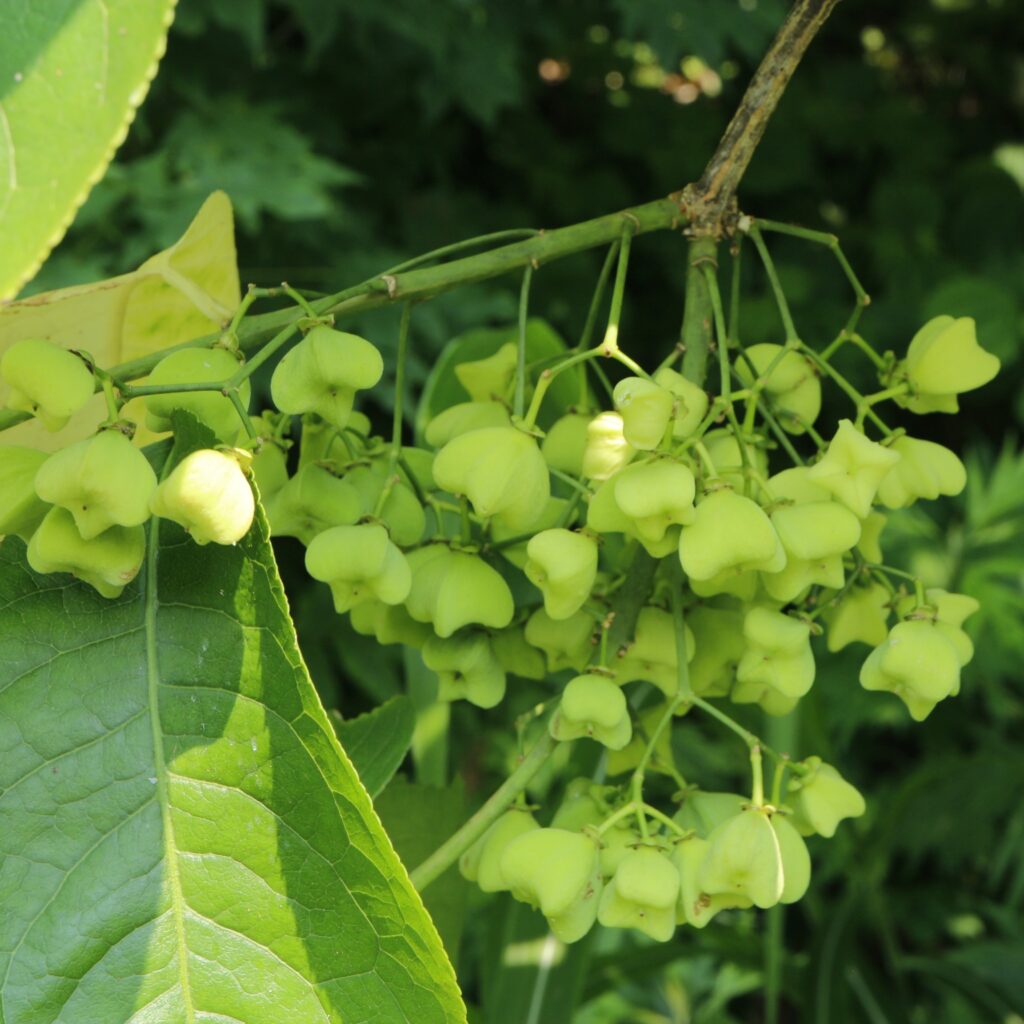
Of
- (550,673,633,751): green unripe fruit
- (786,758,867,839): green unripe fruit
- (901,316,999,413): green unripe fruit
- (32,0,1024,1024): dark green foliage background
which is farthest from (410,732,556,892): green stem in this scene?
(32,0,1024,1024): dark green foliage background

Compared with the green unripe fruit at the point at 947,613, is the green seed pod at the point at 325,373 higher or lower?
higher

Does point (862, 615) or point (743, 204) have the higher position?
point (862, 615)

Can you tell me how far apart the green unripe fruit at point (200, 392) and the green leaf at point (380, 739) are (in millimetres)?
201

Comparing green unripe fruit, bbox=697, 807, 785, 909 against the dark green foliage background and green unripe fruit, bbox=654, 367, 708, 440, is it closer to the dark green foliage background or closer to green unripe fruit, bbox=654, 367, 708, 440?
green unripe fruit, bbox=654, 367, 708, 440

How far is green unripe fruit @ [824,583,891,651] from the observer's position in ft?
1.93

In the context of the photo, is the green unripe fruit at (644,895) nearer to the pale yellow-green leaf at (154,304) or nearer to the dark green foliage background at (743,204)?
the pale yellow-green leaf at (154,304)

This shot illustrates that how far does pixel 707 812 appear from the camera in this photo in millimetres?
531

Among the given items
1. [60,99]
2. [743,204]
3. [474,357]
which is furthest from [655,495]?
[743,204]

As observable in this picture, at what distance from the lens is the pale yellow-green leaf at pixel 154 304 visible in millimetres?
596

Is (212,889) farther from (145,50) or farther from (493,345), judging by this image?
(493,345)

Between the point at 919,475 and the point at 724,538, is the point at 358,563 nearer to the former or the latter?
the point at 724,538

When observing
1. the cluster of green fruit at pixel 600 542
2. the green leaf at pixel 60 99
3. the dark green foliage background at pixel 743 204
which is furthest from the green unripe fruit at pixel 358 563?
the dark green foliage background at pixel 743 204

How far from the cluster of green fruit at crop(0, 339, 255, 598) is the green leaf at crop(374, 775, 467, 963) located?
25 centimetres

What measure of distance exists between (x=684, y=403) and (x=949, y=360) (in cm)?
15
